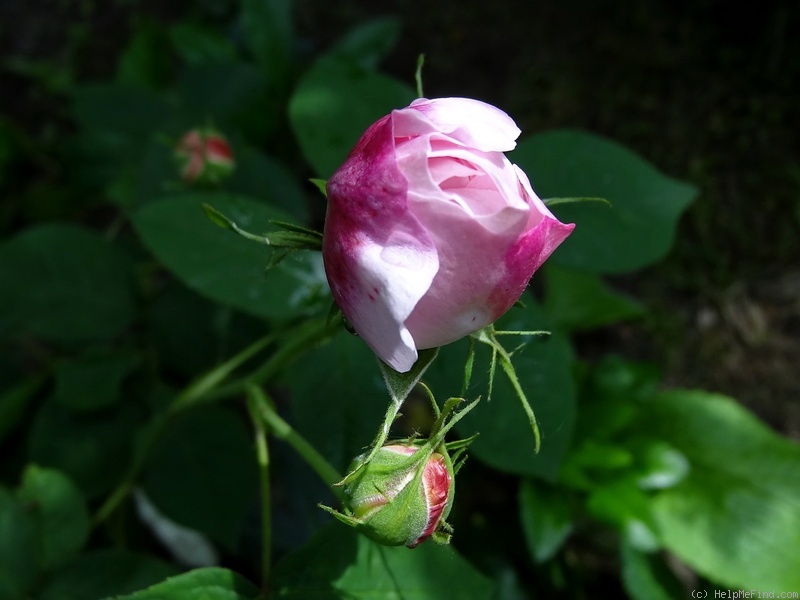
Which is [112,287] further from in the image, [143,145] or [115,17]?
[115,17]

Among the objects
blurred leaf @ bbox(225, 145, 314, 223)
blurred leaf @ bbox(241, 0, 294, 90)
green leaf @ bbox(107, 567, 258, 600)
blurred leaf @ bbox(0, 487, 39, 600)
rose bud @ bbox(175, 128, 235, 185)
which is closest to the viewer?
green leaf @ bbox(107, 567, 258, 600)

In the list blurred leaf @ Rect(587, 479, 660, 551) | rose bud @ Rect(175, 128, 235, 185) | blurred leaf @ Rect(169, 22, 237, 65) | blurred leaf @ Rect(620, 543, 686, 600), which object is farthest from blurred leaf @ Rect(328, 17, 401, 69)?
blurred leaf @ Rect(620, 543, 686, 600)

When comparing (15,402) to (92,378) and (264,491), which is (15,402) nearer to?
(92,378)

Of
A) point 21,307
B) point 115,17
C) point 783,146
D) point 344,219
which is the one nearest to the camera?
point 344,219

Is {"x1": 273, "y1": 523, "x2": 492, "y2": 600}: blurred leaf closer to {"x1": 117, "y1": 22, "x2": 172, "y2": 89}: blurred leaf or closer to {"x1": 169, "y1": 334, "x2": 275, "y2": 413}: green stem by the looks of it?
{"x1": 169, "y1": 334, "x2": 275, "y2": 413}: green stem

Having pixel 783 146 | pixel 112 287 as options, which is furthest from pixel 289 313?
pixel 783 146

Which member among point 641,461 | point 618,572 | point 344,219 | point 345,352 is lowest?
point 618,572
